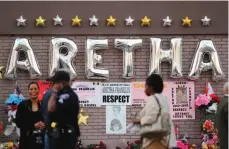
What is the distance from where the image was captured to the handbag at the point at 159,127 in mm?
5027

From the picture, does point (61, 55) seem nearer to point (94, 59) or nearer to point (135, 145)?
point (94, 59)

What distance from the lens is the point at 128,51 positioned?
8.89 meters

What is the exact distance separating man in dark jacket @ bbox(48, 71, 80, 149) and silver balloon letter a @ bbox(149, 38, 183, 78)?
413 cm

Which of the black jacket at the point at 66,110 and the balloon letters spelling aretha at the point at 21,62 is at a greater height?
the balloon letters spelling aretha at the point at 21,62

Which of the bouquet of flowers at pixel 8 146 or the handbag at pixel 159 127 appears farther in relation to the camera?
the bouquet of flowers at pixel 8 146

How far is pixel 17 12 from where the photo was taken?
9.05 m

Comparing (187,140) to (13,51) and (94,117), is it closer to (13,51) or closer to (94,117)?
(94,117)

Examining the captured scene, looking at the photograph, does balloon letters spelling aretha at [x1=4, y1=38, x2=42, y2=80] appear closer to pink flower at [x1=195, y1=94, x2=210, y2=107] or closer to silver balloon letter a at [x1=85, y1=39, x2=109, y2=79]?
silver balloon letter a at [x1=85, y1=39, x2=109, y2=79]

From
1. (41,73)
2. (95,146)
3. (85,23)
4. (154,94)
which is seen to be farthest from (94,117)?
(154,94)

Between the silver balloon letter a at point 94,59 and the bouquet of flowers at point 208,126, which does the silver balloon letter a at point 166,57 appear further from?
the bouquet of flowers at point 208,126

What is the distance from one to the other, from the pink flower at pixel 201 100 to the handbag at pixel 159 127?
151 inches

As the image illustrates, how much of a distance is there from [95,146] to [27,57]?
7.50 ft

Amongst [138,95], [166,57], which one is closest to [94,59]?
[138,95]

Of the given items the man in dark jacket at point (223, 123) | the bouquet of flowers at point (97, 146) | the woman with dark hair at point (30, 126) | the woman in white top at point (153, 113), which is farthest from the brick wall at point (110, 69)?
the woman in white top at point (153, 113)
